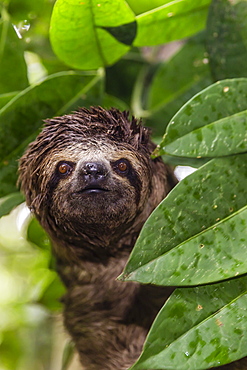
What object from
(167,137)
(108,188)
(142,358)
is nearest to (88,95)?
(108,188)

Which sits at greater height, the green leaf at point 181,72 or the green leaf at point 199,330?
the green leaf at point 181,72

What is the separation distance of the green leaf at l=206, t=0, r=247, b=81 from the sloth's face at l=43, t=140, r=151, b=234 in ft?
1.26

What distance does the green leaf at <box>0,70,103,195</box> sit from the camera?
1.44 meters

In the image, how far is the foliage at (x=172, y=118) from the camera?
1.04 metres

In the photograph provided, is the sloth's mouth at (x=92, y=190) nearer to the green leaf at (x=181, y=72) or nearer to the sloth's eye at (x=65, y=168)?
the sloth's eye at (x=65, y=168)

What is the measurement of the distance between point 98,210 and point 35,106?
0.38 metres

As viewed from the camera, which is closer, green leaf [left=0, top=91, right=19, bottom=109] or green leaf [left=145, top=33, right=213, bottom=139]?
green leaf [left=0, top=91, right=19, bottom=109]

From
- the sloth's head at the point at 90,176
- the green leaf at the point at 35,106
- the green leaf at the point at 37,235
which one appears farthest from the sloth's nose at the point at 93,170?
the green leaf at the point at 37,235

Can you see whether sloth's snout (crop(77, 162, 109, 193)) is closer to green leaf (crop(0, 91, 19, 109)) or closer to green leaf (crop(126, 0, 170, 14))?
green leaf (crop(0, 91, 19, 109))

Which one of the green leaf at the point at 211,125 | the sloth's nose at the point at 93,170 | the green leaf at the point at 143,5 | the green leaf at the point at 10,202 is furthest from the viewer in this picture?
the green leaf at the point at 143,5

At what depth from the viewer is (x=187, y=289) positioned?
1091 mm

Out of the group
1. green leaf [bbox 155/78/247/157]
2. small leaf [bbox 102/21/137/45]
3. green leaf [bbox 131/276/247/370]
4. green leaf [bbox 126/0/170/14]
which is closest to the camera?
green leaf [bbox 131/276/247/370]

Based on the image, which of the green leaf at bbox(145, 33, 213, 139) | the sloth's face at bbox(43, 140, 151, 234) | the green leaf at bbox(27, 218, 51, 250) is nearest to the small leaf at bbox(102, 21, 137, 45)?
the sloth's face at bbox(43, 140, 151, 234)

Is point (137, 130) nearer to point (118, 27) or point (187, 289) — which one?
point (118, 27)
